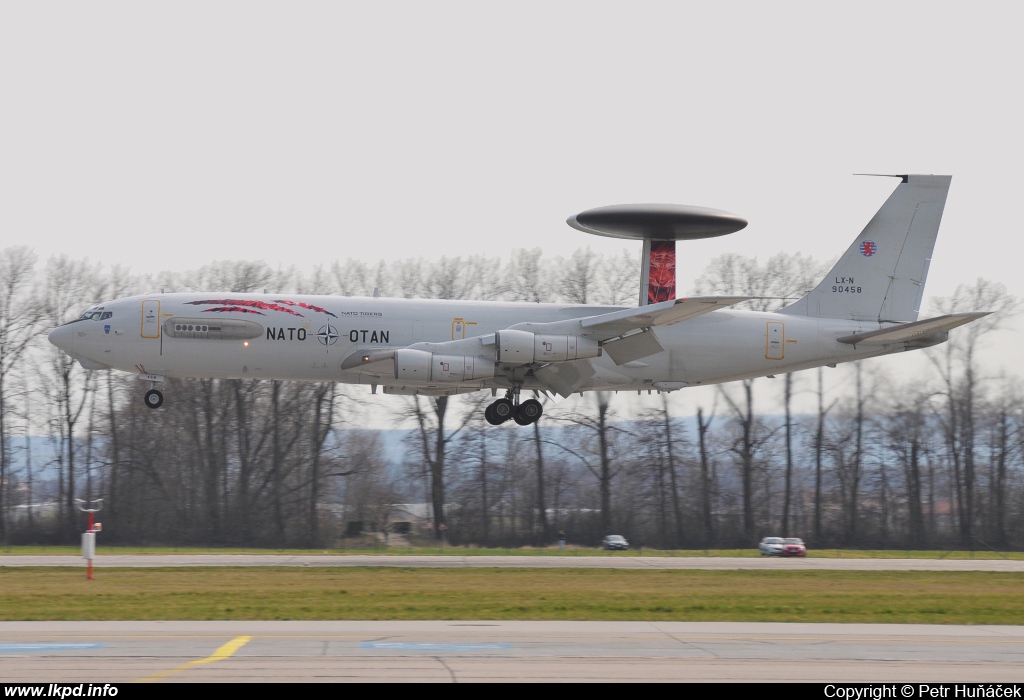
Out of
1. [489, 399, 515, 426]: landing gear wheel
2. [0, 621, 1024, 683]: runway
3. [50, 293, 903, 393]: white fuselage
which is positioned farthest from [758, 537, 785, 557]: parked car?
[0, 621, 1024, 683]: runway

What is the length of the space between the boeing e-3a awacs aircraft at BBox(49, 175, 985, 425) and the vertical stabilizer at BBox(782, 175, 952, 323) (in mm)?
47

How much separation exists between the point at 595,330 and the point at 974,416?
32.7 metres

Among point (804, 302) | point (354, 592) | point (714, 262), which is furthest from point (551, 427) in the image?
point (354, 592)

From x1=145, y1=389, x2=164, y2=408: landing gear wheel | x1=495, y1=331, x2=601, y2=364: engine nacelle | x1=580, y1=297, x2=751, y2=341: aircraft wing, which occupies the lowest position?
x1=145, y1=389, x2=164, y2=408: landing gear wheel

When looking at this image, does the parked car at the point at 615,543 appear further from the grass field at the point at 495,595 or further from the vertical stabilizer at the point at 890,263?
the grass field at the point at 495,595

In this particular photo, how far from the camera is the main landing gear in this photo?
35.3 metres

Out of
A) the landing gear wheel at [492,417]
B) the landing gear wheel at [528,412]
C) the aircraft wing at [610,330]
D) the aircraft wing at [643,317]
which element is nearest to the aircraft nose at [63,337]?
the aircraft wing at [610,330]

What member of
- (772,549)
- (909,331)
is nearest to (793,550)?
(772,549)

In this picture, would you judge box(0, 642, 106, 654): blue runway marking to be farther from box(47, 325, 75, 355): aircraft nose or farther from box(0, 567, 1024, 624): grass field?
box(47, 325, 75, 355): aircraft nose

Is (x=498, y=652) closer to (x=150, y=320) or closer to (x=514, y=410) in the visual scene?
(x=514, y=410)

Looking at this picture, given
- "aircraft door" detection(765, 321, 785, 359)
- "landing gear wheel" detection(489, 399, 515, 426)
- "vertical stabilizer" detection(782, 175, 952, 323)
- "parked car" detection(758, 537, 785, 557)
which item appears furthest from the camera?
"parked car" detection(758, 537, 785, 557)
